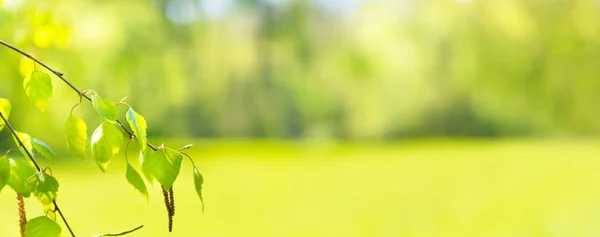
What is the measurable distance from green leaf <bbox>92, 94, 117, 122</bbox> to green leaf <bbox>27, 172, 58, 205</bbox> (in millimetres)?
79

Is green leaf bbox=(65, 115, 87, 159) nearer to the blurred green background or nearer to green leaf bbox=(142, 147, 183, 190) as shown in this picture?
green leaf bbox=(142, 147, 183, 190)

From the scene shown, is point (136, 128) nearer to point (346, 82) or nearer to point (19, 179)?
point (19, 179)

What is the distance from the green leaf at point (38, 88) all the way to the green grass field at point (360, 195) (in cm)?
255

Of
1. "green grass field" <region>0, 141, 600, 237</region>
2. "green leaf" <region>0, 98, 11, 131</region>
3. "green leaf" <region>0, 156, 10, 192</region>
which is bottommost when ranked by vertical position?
"green grass field" <region>0, 141, 600, 237</region>

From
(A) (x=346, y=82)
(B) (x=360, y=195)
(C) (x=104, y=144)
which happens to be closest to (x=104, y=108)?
(C) (x=104, y=144)

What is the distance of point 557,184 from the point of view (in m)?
4.27

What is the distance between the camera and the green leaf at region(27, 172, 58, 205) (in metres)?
0.47

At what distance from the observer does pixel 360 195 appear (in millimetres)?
4043

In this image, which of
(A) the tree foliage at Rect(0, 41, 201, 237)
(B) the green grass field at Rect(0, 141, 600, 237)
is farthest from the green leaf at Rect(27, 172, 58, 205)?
(B) the green grass field at Rect(0, 141, 600, 237)

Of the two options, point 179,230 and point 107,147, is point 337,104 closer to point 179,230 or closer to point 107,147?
point 179,230

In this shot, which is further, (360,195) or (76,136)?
(360,195)

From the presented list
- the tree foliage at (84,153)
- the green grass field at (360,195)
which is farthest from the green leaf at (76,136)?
the green grass field at (360,195)

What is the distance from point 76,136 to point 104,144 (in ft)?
0.12

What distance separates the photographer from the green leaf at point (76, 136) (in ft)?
1.50
